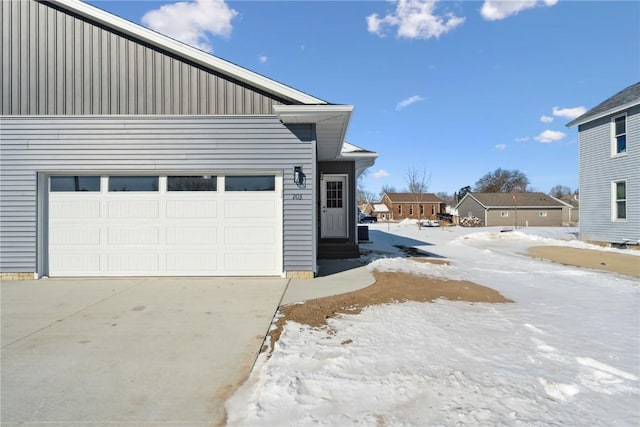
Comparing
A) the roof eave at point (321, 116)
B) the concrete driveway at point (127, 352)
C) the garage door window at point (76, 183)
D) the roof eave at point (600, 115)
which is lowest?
the concrete driveway at point (127, 352)

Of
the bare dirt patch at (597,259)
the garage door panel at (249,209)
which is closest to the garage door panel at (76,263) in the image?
the garage door panel at (249,209)

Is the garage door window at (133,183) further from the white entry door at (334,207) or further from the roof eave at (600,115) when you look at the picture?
the roof eave at (600,115)

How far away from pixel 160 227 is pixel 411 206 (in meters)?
50.6

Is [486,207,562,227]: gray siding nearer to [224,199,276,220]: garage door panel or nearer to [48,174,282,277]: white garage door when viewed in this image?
[224,199,276,220]: garage door panel

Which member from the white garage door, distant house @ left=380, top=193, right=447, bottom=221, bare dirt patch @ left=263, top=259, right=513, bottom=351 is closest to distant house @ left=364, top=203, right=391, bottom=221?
distant house @ left=380, top=193, right=447, bottom=221

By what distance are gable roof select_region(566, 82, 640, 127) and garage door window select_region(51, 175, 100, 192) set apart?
17.4m

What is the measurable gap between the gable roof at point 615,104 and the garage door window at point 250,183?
13880 mm

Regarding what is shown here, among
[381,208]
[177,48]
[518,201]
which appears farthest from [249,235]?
[381,208]

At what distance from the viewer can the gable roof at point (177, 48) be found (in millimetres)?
6316

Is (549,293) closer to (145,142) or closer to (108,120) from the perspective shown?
(145,142)

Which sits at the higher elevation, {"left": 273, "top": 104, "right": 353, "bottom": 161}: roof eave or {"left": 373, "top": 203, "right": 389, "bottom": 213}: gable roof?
{"left": 273, "top": 104, "right": 353, "bottom": 161}: roof eave

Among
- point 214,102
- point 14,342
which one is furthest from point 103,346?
point 214,102

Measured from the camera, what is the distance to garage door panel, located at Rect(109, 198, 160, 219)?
6629 mm

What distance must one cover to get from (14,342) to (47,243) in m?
4.03
